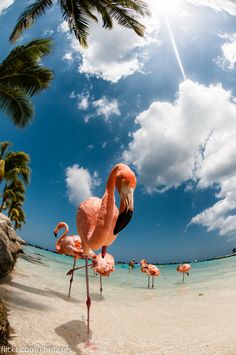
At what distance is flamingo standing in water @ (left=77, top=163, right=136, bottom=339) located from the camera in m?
2.87

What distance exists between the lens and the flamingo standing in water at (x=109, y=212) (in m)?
2.87

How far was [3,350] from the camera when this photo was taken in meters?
2.93

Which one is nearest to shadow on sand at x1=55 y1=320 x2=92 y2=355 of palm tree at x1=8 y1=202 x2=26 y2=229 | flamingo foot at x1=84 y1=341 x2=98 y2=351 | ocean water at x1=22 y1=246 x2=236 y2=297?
flamingo foot at x1=84 y1=341 x2=98 y2=351

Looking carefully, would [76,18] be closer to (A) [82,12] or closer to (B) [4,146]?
(A) [82,12]

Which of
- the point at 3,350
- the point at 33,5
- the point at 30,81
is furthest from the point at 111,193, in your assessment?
the point at 33,5

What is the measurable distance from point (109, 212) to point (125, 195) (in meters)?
0.83

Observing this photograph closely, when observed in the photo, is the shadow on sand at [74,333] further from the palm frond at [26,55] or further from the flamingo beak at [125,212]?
the palm frond at [26,55]

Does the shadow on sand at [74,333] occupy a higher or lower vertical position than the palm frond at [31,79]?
lower

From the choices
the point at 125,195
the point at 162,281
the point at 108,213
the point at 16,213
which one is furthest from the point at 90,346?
the point at 16,213

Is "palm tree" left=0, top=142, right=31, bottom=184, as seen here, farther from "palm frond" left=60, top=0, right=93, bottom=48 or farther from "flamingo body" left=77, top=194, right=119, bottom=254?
"flamingo body" left=77, top=194, right=119, bottom=254

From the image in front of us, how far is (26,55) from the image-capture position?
7.71m

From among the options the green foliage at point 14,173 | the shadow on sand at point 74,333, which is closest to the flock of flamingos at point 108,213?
the shadow on sand at point 74,333

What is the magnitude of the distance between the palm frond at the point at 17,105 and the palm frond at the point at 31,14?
4.78 feet

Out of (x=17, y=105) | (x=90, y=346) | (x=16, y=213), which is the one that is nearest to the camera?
(x=90, y=346)
